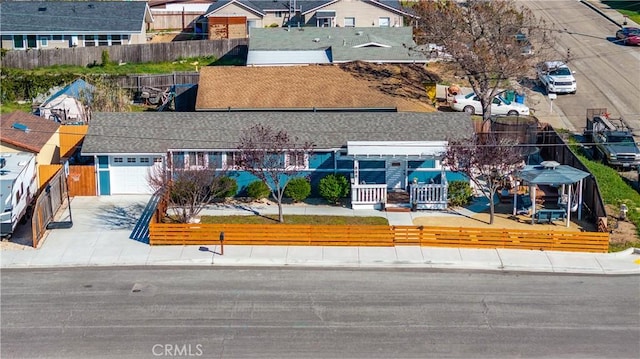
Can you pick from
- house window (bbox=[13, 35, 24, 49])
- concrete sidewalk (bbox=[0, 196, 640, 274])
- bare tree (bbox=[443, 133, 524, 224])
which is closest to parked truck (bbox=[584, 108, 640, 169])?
bare tree (bbox=[443, 133, 524, 224])

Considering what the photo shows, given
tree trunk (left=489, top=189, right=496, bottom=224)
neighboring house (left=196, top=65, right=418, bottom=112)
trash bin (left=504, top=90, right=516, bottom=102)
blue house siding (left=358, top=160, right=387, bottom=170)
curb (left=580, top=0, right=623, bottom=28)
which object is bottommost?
tree trunk (left=489, top=189, right=496, bottom=224)

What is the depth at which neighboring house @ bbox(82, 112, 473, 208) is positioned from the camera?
125 ft

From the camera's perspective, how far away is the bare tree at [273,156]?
36.1 m

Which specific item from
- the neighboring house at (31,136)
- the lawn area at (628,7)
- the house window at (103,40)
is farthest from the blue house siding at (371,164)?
the lawn area at (628,7)

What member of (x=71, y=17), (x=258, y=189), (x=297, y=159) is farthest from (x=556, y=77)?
(x=71, y=17)

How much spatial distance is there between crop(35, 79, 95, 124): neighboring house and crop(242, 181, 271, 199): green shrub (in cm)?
1357

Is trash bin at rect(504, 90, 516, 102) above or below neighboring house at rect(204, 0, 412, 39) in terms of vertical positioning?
below

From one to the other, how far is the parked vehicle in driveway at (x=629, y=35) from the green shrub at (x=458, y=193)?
105 ft

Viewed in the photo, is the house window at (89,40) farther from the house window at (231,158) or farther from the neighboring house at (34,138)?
the house window at (231,158)

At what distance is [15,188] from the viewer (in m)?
34.1

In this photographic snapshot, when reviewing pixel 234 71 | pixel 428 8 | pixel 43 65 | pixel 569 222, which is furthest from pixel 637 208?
pixel 43 65

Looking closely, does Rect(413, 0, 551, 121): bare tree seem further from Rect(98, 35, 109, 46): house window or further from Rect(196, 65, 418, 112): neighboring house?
Rect(98, 35, 109, 46): house window

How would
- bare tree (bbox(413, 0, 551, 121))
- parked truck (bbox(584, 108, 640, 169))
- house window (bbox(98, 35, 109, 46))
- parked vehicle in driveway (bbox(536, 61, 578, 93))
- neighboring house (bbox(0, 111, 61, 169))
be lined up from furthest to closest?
1. house window (bbox(98, 35, 109, 46))
2. parked vehicle in driveway (bbox(536, 61, 578, 93))
3. bare tree (bbox(413, 0, 551, 121))
4. parked truck (bbox(584, 108, 640, 169))
5. neighboring house (bbox(0, 111, 61, 169))

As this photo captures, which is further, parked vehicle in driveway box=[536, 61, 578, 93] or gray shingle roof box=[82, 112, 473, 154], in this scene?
parked vehicle in driveway box=[536, 61, 578, 93]
